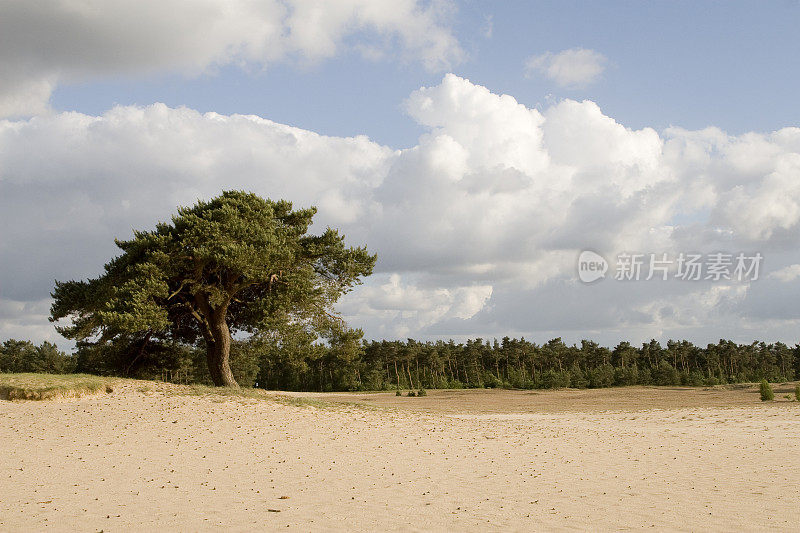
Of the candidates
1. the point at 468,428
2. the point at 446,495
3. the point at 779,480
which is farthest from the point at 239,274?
the point at 779,480

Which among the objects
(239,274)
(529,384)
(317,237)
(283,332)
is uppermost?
(317,237)

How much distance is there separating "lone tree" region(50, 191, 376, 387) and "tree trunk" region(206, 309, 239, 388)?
0.17ft

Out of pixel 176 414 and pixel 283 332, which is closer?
pixel 176 414

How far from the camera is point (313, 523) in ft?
28.4

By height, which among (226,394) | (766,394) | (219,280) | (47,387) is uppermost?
(219,280)

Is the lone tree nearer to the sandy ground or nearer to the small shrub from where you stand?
the sandy ground

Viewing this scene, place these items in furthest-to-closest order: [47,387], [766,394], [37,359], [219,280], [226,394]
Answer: [37,359], [766,394], [219,280], [226,394], [47,387]

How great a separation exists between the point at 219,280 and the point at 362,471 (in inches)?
755

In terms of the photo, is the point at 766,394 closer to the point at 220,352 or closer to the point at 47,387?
the point at 220,352

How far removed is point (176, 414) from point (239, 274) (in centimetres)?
1064

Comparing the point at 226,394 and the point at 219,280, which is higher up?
the point at 219,280

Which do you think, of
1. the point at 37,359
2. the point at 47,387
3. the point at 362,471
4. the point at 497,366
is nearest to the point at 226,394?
the point at 47,387

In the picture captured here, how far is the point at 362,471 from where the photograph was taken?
13070 mm

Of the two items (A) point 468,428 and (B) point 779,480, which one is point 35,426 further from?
(B) point 779,480
